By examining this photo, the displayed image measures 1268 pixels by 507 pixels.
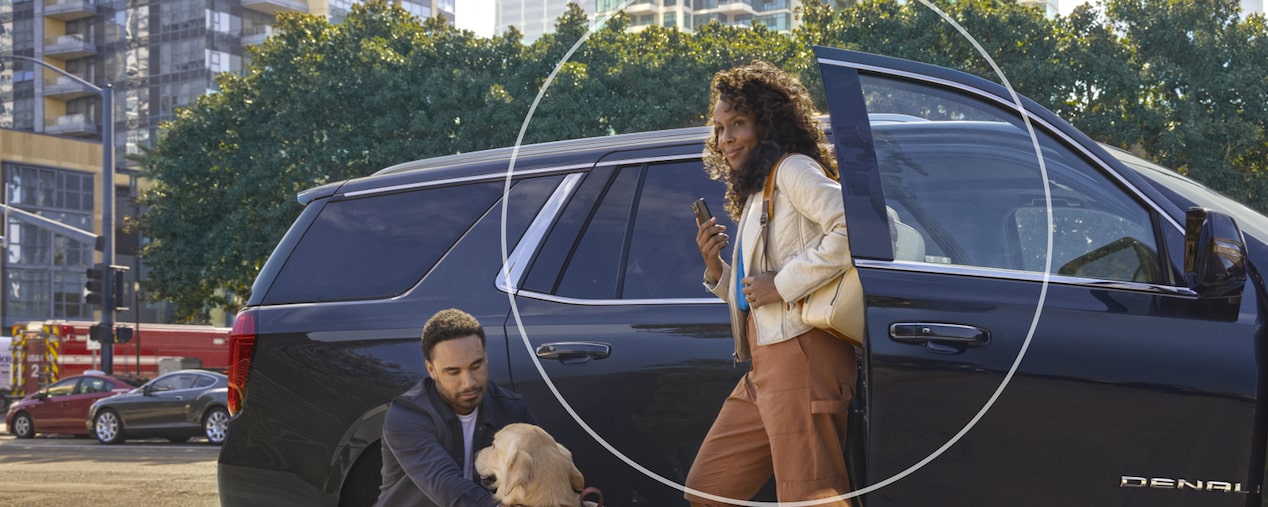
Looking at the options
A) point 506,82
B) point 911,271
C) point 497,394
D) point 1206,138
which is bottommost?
point 497,394

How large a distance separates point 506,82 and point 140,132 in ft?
160

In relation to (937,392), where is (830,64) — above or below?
above

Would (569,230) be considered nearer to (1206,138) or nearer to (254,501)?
(254,501)

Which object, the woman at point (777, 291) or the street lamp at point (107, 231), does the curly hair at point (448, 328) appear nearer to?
the woman at point (777, 291)

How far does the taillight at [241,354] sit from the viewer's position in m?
4.96

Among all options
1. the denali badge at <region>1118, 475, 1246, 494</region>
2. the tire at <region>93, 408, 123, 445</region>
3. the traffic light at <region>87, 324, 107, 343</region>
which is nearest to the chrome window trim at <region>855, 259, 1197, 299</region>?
the denali badge at <region>1118, 475, 1246, 494</region>

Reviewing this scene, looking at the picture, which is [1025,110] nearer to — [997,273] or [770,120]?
[997,273]

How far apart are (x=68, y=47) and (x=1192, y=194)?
239 feet

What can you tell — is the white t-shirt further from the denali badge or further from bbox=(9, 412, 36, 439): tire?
bbox=(9, 412, 36, 439): tire

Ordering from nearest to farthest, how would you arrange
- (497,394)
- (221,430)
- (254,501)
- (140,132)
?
(497,394), (254,501), (221,430), (140,132)

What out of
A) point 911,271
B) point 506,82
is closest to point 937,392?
point 911,271

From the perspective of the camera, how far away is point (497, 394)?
4.20m

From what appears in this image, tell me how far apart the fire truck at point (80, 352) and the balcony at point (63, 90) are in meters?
34.5

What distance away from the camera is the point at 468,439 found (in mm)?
4164
